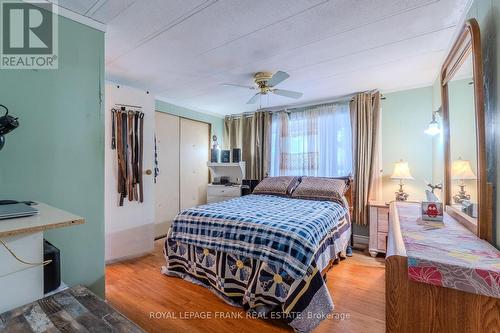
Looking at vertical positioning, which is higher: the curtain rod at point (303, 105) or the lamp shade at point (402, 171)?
the curtain rod at point (303, 105)

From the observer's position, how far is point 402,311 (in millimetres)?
989

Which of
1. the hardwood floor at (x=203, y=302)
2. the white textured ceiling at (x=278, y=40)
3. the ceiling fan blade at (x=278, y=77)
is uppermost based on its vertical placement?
the white textured ceiling at (x=278, y=40)

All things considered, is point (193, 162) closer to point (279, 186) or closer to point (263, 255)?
point (279, 186)

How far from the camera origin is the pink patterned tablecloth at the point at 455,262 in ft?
2.78

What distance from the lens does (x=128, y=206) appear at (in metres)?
2.86

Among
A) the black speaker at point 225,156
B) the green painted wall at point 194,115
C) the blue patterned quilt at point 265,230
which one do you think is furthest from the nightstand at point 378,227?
the green painted wall at point 194,115

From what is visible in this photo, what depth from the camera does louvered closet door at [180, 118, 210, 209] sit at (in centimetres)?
423

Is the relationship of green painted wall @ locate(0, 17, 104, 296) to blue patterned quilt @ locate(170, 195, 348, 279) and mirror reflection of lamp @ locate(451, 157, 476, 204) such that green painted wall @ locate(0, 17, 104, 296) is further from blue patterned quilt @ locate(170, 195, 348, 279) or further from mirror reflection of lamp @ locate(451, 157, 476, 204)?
mirror reflection of lamp @ locate(451, 157, 476, 204)

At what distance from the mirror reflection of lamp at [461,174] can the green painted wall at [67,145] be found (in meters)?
2.57

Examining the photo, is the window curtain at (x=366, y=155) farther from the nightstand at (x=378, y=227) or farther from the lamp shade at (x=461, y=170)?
the lamp shade at (x=461, y=170)

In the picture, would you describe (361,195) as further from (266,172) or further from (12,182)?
(12,182)

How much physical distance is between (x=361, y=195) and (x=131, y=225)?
3125 millimetres

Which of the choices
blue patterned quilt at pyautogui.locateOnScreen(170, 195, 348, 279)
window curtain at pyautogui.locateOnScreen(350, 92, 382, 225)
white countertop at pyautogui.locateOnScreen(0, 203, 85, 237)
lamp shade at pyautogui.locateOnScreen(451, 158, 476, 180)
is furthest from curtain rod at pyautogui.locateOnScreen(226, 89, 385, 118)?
white countertop at pyautogui.locateOnScreen(0, 203, 85, 237)

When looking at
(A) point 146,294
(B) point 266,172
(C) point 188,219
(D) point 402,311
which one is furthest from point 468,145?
(B) point 266,172
